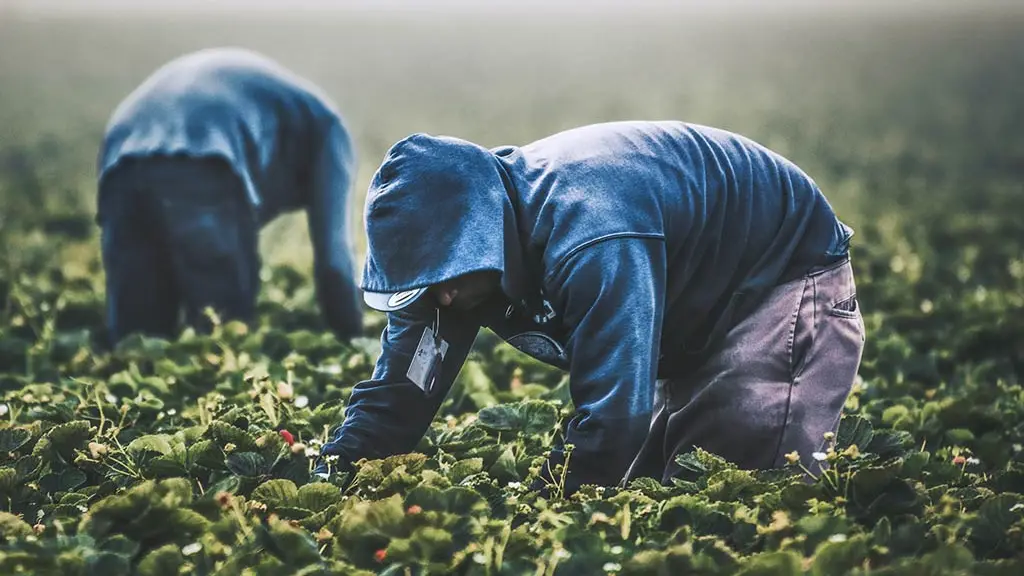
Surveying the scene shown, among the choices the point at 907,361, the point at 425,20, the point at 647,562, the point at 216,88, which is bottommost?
the point at 425,20

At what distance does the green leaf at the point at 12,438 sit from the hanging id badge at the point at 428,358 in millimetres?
970

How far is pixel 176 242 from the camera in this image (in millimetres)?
4816

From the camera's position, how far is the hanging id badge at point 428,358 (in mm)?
3107

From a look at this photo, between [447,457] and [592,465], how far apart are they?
22.1 inches

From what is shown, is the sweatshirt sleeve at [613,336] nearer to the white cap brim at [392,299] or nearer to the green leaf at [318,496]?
the white cap brim at [392,299]

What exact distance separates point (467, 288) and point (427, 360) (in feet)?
1.11

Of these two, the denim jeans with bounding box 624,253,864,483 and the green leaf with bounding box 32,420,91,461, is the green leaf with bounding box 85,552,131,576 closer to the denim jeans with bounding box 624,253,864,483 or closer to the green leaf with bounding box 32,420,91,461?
the green leaf with bounding box 32,420,91,461

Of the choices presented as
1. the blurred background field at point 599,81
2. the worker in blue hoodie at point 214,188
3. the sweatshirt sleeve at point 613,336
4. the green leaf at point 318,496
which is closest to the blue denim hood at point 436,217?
the sweatshirt sleeve at point 613,336

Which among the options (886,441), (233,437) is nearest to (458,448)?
(233,437)

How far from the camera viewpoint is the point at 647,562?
2.48 m

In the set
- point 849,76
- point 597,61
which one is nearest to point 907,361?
point 849,76

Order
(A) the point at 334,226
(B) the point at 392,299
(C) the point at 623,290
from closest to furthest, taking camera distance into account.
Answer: (C) the point at 623,290 < (B) the point at 392,299 < (A) the point at 334,226

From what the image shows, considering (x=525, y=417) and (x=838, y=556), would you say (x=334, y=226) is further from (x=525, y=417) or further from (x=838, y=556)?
(x=838, y=556)

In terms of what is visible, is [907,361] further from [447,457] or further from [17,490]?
[17,490]
